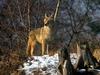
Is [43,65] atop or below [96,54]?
below

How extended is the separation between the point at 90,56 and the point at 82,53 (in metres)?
0.32

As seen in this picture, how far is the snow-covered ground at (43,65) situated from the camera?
587 inches

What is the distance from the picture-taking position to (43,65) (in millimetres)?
15695

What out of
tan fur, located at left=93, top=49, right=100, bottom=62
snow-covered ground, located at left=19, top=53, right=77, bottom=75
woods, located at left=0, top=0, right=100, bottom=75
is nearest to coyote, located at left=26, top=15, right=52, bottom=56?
snow-covered ground, located at left=19, top=53, right=77, bottom=75

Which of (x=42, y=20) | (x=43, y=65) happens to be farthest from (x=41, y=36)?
(x=42, y=20)

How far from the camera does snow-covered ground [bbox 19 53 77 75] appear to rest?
14914 mm

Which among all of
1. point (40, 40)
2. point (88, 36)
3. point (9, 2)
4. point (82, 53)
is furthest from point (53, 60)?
point (9, 2)

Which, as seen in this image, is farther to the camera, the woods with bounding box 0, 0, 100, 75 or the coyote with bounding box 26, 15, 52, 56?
the woods with bounding box 0, 0, 100, 75

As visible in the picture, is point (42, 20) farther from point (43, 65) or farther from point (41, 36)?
point (43, 65)

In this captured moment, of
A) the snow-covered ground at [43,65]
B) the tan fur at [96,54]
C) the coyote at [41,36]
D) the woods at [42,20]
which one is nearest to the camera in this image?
the snow-covered ground at [43,65]

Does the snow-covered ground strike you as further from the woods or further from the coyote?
the woods

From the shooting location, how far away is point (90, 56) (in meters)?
14.9

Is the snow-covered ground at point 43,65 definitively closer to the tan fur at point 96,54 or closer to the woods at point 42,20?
the tan fur at point 96,54

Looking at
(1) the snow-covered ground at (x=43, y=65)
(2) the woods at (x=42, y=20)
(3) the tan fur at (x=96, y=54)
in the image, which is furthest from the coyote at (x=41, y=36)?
(2) the woods at (x=42, y=20)
